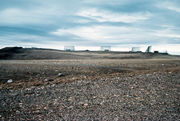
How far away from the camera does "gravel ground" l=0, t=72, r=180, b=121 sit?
596 centimetres

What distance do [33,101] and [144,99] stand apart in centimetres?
421

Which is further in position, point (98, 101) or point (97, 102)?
point (98, 101)

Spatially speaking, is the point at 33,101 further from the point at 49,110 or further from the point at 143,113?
the point at 143,113

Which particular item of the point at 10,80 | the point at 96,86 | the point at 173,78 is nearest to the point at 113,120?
the point at 96,86

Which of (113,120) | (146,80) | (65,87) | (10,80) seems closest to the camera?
(113,120)

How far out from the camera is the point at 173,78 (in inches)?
450

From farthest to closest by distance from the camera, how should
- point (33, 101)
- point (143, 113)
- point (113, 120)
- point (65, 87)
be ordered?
point (65, 87) < point (33, 101) < point (143, 113) < point (113, 120)

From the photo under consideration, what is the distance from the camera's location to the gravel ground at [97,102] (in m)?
5.96

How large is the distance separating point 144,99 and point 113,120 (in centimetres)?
242

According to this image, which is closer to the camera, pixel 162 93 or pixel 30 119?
pixel 30 119

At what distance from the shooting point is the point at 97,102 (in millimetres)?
7227

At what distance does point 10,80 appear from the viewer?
11602 mm

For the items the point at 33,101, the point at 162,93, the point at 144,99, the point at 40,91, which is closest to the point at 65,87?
the point at 40,91

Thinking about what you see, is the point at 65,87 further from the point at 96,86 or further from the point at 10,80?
the point at 10,80
